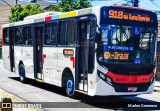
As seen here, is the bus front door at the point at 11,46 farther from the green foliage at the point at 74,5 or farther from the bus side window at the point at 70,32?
the green foliage at the point at 74,5

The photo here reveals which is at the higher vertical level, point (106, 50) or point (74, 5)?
point (74, 5)

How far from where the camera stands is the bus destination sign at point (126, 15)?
11448mm

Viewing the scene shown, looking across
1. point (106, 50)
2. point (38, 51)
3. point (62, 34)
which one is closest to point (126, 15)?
point (106, 50)

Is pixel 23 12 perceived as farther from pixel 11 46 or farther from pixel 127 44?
pixel 127 44

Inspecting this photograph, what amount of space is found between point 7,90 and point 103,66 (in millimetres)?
5715

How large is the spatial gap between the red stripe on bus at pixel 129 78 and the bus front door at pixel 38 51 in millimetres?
5442

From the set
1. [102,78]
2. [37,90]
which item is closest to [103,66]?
[102,78]

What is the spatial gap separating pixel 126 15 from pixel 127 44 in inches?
38.8

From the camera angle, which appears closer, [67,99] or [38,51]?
[67,99]

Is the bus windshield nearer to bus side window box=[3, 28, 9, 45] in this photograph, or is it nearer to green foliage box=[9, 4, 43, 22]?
bus side window box=[3, 28, 9, 45]

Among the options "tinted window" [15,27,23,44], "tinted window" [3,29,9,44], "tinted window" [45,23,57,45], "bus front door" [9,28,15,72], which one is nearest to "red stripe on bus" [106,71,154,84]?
"tinted window" [45,23,57,45]

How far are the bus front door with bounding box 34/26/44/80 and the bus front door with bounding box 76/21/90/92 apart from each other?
12.4 ft

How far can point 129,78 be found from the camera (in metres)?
11.6

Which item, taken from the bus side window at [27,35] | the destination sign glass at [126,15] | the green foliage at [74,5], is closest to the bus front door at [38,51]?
the bus side window at [27,35]
